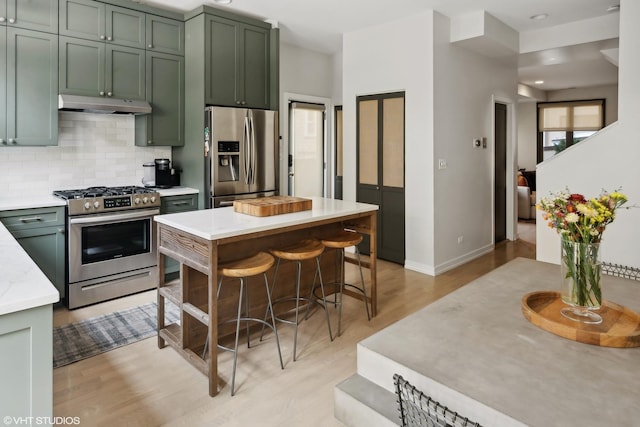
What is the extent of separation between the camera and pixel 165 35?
4.26 m

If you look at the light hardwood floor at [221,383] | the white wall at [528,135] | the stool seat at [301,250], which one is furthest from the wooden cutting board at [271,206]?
the white wall at [528,135]

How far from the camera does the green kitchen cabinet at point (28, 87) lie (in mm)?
3400

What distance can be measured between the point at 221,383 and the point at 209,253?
0.80 metres

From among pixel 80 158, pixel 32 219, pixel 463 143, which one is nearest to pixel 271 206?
pixel 32 219

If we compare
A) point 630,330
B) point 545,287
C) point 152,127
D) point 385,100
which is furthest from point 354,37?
point 630,330

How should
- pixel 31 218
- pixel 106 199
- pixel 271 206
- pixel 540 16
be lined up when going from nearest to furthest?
1. pixel 271 206
2. pixel 31 218
3. pixel 106 199
4. pixel 540 16

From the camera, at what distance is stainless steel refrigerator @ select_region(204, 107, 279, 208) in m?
4.19

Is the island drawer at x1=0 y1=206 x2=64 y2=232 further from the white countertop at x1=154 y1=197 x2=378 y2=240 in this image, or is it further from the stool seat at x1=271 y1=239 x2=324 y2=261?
the stool seat at x1=271 y1=239 x2=324 y2=261

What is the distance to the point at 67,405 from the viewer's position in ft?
7.32

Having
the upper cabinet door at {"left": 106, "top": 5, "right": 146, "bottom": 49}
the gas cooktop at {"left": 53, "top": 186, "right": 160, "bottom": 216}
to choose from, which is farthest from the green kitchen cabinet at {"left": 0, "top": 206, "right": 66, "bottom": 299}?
the upper cabinet door at {"left": 106, "top": 5, "right": 146, "bottom": 49}

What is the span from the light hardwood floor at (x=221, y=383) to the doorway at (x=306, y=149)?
3.02m

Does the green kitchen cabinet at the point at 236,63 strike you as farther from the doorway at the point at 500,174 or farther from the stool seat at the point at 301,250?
the doorway at the point at 500,174

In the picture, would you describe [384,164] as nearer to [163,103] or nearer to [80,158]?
[163,103]

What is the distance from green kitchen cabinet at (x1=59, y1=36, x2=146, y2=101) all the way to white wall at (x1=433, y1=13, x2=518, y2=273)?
301 centimetres
